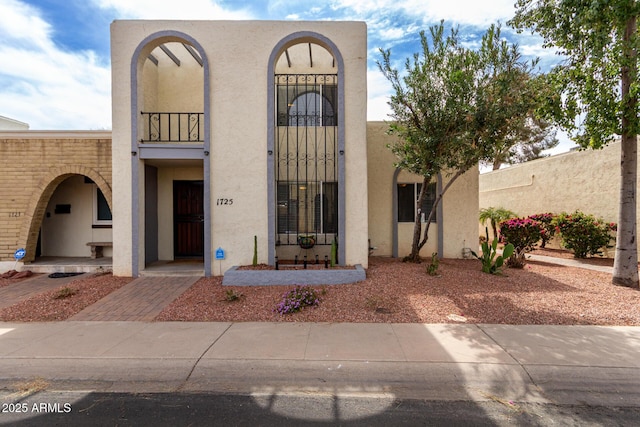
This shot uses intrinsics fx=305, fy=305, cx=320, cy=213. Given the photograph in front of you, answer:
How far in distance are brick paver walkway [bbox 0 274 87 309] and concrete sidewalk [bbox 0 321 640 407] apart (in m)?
1.87

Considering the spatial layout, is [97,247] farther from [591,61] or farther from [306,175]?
[591,61]

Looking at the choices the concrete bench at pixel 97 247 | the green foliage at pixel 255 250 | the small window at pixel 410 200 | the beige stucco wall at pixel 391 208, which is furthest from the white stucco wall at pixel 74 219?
the small window at pixel 410 200

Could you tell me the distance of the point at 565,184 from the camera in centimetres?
1180

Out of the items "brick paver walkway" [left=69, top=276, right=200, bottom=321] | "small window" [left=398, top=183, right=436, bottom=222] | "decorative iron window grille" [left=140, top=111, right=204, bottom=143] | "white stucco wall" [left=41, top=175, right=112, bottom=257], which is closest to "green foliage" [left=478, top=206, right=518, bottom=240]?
"small window" [left=398, top=183, right=436, bottom=222]

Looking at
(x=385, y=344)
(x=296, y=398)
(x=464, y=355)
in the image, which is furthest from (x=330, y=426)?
(x=464, y=355)

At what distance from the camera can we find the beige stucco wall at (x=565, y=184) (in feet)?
33.1

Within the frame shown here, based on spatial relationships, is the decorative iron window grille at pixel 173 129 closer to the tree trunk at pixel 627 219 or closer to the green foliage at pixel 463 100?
the green foliage at pixel 463 100

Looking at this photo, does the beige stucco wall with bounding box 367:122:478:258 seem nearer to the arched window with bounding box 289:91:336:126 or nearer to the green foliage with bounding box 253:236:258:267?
the arched window with bounding box 289:91:336:126

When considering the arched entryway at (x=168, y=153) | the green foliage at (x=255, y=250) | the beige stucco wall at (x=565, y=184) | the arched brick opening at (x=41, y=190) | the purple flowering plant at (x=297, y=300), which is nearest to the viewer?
the purple flowering plant at (x=297, y=300)

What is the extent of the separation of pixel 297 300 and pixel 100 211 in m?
7.93

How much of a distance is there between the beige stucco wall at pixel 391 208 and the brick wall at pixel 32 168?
7.74 m

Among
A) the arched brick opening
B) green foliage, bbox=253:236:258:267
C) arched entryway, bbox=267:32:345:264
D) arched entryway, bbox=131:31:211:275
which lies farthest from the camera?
arched entryway, bbox=267:32:345:264

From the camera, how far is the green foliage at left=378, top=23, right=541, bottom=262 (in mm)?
6484

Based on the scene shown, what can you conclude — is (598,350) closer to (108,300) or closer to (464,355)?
(464,355)
